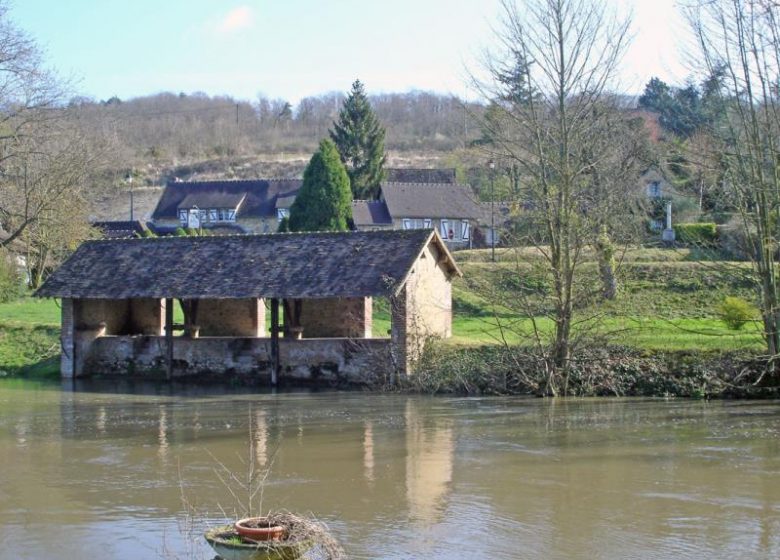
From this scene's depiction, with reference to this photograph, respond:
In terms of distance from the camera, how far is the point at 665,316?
25.2 metres

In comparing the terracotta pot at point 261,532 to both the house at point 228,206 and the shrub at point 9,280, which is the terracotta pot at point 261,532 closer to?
the shrub at point 9,280

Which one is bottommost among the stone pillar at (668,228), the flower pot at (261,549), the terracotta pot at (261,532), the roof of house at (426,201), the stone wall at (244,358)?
the flower pot at (261,549)

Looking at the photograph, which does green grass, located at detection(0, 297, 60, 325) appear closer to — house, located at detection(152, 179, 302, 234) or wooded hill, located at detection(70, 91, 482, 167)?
house, located at detection(152, 179, 302, 234)

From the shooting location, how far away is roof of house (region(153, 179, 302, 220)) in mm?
65125

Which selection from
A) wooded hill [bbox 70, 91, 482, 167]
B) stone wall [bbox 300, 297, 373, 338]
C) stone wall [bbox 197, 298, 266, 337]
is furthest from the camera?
wooded hill [bbox 70, 91, 482, 167]

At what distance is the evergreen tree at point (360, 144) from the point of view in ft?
199

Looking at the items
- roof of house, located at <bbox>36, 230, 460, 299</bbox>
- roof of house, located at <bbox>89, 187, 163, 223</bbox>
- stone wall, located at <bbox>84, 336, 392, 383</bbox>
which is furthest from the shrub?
roof of house, located at <bbox>89, 187, 163, 223</bbox>

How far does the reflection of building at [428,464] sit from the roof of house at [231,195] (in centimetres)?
4710

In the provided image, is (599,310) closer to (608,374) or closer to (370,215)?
(608,374)

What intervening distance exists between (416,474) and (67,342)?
1613 cm

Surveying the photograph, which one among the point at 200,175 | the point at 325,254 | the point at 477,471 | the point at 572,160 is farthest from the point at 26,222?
the point at 200,175

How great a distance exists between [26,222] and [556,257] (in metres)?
17.9

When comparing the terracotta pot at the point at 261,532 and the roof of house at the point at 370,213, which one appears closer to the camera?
the terracotta pot at the point at 261,532

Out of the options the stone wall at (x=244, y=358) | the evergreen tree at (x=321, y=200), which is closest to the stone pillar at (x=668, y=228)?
the evergreen tree at (x=321, y=200)
